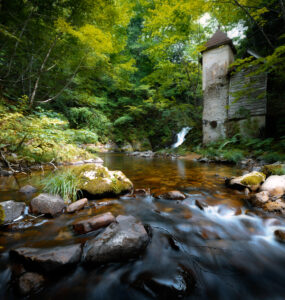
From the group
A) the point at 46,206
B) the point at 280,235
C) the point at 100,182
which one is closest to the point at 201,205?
the point at 280,235

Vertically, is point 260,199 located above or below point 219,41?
below

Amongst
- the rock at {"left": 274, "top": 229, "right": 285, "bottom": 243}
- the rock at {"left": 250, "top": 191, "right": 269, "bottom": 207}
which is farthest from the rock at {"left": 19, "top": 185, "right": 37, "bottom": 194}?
the rock at {"left": 250, "top": 191, "right": 269, "bottom": 207}

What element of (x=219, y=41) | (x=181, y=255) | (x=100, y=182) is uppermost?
(x=219, y=41)

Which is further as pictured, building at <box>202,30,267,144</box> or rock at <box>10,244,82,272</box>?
building at <box>202,30,267,144</box>

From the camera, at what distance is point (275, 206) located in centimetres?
233

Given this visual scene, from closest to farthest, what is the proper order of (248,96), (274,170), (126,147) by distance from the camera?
(274,170) < (248,96) < (126,147)

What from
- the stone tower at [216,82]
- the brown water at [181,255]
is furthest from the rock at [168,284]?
the stone tower at [216,82]

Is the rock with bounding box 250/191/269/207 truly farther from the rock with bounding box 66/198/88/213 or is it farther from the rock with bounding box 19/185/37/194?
the rock with bounding box 19/185/37/194

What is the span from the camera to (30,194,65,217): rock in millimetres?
2139

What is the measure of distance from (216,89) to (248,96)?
238 centimetres

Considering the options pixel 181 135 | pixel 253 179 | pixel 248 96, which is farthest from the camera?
pixel 181 135

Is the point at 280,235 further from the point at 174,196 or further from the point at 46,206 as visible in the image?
the point at 46,206

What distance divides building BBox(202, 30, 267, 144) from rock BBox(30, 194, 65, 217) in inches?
436

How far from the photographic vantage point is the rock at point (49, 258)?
3.91 ft
